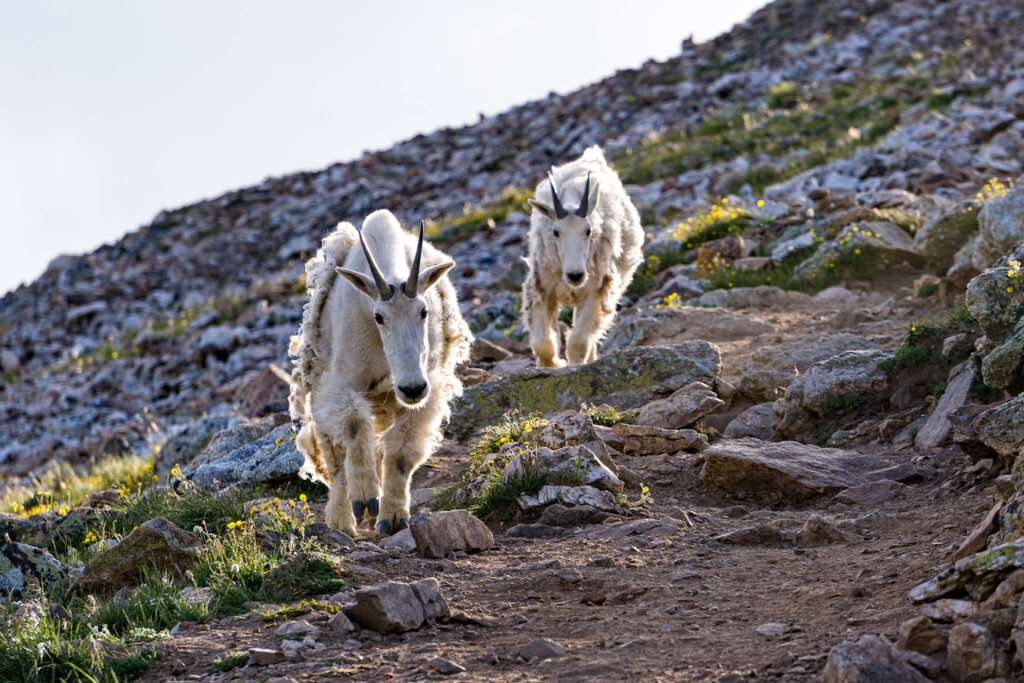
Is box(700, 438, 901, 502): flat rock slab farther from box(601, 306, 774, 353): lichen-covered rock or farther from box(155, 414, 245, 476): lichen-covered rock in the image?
box(155, 414, 245, 476): lichen-covered rock

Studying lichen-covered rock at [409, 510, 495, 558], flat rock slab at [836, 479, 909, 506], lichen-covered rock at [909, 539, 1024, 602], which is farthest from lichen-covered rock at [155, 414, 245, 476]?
lichen-covered rock at [909, 539, 1024, 602]

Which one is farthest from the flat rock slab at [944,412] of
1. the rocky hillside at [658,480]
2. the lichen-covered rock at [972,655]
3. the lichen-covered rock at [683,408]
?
the lichen-covered rock at [972,655]

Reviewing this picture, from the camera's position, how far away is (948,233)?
526 inches

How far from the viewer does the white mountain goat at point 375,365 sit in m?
6.95

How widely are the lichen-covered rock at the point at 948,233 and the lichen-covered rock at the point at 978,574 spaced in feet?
32.4

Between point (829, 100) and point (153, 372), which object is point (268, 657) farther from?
point (829, 100)

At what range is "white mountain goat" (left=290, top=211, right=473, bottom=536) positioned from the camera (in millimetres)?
6949

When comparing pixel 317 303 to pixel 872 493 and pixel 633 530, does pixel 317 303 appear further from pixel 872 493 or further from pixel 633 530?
pixel 872 493

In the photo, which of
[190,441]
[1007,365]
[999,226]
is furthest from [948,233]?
[190,441]

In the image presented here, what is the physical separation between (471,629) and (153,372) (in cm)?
1797

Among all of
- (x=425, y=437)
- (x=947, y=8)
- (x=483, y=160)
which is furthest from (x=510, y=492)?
(x=947, y=8)

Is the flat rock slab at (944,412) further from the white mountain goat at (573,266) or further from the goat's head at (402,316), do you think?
the white mountain goat at (573,266)

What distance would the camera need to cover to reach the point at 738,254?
15961 mm

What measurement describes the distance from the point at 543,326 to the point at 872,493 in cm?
571
